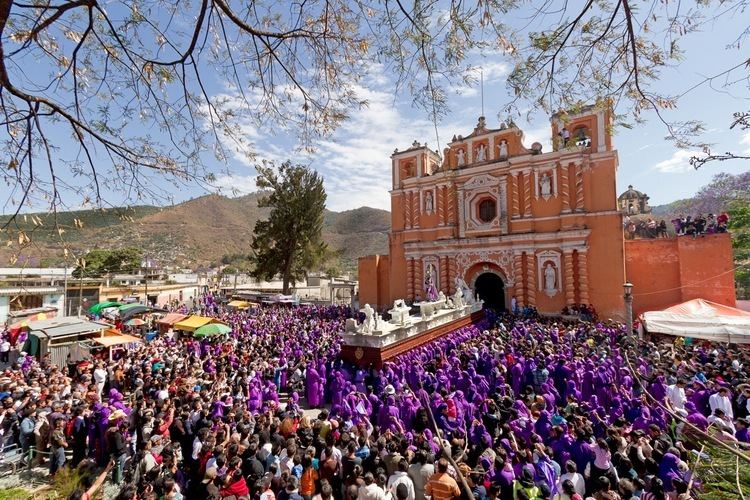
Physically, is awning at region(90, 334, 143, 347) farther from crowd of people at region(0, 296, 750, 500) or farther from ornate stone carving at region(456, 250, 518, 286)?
ornate stone carving at region(456, 250, 518, 286)

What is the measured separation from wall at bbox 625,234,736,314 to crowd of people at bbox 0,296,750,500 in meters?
7.93

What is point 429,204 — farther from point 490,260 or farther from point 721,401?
point 721,401

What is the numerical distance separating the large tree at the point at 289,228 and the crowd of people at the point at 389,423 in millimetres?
20840

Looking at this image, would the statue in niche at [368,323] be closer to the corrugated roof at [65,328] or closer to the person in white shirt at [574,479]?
the person in white shirt at [574,479]

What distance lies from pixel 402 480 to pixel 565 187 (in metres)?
19.5

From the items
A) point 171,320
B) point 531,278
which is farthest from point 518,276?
point 171,320

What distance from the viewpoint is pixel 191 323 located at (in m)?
13.8

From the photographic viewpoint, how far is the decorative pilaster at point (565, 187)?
19.8 metres

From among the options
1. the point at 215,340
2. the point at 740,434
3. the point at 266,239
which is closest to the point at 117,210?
the point at 740,434

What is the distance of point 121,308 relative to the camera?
64.1ft

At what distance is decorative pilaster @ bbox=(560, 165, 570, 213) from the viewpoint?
779 inches

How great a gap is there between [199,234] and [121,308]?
317 feet

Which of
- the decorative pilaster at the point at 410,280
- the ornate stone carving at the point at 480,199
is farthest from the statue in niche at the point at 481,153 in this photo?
the decorative pilaster at the point at 410,280

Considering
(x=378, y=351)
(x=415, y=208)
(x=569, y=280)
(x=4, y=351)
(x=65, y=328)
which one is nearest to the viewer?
(x=378, y=351)
